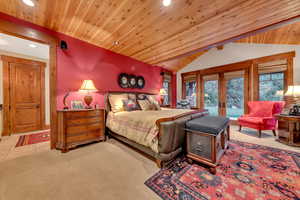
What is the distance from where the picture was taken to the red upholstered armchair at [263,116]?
10.0 feet

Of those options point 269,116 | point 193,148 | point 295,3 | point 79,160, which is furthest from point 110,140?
point 269,116

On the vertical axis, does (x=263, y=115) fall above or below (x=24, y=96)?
below

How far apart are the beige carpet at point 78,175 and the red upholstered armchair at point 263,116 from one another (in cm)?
78

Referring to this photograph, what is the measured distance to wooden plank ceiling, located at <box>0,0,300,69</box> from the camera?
5.94 ft

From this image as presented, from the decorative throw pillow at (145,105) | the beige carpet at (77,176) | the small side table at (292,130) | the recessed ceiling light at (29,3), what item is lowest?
the beige carpet at (77,176)

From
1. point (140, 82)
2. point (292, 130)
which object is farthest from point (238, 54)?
point (140, 82)

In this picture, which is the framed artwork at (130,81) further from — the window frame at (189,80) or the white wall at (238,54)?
the white wall at (238,54)

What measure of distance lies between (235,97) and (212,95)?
0.86 metres

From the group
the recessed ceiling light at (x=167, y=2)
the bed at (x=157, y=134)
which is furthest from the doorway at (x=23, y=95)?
the recessed ceiling light at (x=167, y=2)

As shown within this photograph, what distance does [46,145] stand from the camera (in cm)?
264

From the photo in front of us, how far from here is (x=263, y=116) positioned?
3445mm

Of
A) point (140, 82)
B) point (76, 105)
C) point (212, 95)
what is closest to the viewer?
point (76, 105)

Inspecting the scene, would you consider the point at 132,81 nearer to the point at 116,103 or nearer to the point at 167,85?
the point at 116,103

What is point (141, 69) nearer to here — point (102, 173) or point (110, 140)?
point (110, 140)
